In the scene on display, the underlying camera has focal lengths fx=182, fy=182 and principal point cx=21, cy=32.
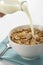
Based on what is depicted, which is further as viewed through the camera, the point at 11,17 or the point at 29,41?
the point at 11,17

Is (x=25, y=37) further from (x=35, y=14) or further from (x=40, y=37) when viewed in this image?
(x=35, y=14)

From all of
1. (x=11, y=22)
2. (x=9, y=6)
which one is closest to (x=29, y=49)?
(x=9, y=6)

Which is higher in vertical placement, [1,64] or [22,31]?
[22,31]

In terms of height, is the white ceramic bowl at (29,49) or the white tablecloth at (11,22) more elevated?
the white tablecloth at (11,22)

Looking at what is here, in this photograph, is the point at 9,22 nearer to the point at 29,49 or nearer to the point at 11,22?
the point at 11,22

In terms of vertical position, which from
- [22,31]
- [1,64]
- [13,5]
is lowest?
[1,64]

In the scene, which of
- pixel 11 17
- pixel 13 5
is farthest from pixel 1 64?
pixel 11 17

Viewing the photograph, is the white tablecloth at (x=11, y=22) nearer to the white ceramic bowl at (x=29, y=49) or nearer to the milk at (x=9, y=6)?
the milk at (x=9, y=6)

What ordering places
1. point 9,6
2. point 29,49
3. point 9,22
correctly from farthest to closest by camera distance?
point 9,22
point 9,6
point 29,49

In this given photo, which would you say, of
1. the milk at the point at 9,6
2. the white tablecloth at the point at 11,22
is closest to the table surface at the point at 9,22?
the white tablecloth at the point at 11,22

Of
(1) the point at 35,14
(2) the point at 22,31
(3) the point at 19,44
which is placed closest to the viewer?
(3) the point at 19,44

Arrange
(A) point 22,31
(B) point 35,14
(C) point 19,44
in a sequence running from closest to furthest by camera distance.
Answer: (C) point 19,44
(A) point 22,31
(B) point 35,14
